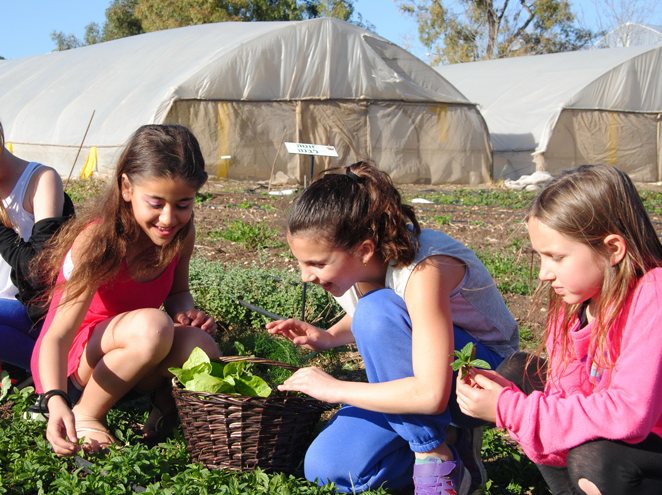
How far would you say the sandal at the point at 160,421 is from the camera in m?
3.19

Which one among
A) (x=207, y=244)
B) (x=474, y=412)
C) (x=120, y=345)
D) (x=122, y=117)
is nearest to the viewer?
(x=474, y=412)

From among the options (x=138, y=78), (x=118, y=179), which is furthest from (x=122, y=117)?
(x=118, y=179)

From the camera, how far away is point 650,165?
20344 mm

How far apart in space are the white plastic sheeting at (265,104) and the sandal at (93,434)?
40.2 feet

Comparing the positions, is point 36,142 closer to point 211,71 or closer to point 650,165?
point 211,71

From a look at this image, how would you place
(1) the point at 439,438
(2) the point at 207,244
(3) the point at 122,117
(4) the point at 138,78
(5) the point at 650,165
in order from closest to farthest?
(1) the point at 439,438 → (2) the point at 207,244 → (3) the point at 122,117 → (4) the point at 138,78 → (5) the point at 650,165

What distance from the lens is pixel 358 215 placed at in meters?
2.56

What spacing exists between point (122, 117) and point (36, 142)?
9.26 feet

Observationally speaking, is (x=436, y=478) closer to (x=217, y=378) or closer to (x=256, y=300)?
(x=217, y=378)

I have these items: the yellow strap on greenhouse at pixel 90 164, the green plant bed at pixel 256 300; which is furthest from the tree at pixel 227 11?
the green plant bed at pixel 256 300

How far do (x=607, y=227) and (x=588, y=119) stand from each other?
18.3m

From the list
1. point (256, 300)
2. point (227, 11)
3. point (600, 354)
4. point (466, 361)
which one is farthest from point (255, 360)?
point (227, 11)

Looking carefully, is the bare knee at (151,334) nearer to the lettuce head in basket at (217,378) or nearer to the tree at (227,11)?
the lettuce head in basket at (217,378)

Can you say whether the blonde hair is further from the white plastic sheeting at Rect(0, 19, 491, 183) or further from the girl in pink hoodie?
the white plastic sheeting at Rect(0, 19, 491, 183)
